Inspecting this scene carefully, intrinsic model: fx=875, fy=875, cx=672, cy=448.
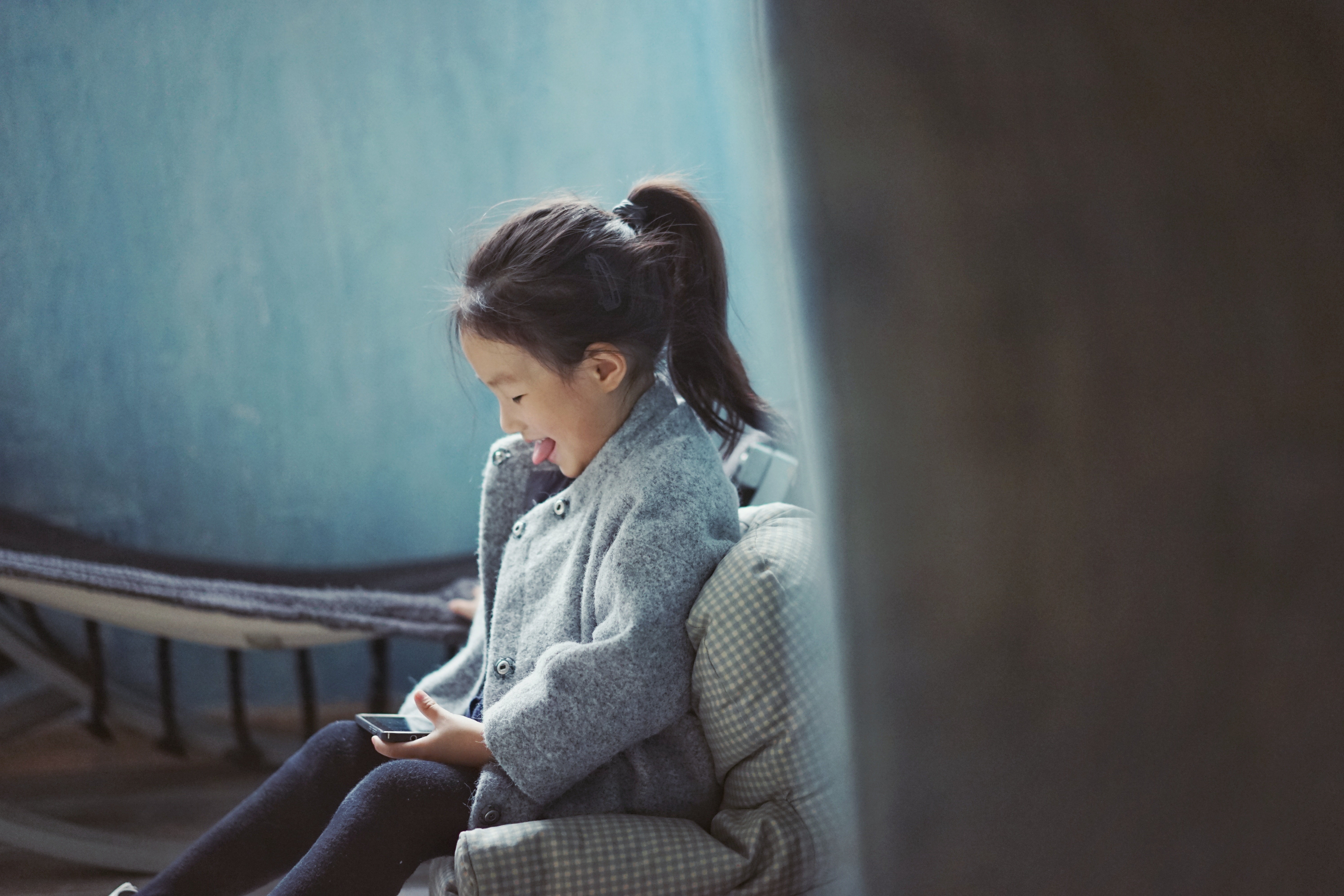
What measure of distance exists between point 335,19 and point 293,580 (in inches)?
32.4

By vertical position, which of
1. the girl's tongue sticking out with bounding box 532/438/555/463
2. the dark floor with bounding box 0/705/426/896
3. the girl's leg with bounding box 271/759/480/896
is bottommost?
the dark floor with bounding box 0/705/426/896

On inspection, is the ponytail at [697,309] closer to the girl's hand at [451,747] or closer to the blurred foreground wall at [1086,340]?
the girl's hand at [451,747]

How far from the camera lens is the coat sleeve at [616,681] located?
1.92 feet

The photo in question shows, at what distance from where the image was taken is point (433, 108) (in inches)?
53.7

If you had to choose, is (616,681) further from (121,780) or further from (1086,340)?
(121,780)

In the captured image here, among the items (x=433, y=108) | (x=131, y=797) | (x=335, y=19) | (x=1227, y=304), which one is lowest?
(x=131, y=797)

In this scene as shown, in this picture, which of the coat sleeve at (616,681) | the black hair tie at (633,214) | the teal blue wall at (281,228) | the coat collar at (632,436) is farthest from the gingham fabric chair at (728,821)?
the teal blue wall at (281,228)

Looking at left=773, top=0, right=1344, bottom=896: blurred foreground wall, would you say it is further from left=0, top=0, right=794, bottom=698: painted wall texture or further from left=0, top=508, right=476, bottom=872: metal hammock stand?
left=0, top=0, right=794, bottom=698: painted wall texture

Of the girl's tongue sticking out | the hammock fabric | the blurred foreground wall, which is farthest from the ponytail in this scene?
the blurred foreground wall

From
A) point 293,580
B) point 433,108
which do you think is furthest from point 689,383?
point 433,108

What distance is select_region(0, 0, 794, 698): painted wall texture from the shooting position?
1235 millimetres

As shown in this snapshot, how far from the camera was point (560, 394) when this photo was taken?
69cm

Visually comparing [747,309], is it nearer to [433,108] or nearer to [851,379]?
[433,108]

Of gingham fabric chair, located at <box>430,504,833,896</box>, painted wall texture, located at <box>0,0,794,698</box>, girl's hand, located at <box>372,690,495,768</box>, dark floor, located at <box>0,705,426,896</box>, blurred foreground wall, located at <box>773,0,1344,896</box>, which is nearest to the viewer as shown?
blurred foreground wall, located at <box>773,0,1344,896</box>
